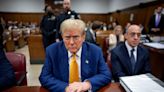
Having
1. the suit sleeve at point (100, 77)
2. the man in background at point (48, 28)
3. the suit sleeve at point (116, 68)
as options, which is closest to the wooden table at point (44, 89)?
the suit sleeve at point (100, 77)

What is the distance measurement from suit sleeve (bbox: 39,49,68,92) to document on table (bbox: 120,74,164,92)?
1.37 ft

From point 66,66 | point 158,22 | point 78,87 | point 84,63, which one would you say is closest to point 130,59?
point 84,63

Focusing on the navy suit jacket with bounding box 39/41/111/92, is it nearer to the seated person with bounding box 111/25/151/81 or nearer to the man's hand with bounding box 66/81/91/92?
the man's hand with bounding box 66/81/91/92

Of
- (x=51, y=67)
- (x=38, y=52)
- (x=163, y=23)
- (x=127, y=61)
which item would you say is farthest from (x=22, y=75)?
(x=163, y=23)

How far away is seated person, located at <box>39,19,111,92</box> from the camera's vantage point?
5.07 feet

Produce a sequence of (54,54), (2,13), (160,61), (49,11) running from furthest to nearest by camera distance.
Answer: (2,13)
(49,11)
(160,61)
(54,54)

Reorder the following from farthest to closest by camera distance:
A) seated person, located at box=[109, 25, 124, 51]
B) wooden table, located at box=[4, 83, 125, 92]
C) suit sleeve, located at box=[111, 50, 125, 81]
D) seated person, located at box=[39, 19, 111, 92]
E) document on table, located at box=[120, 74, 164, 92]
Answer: seated person, located at box=[109, 25, 124, 51]
suit sleeve, located at box=[111, 50, 125, 81]
seated person, located at box=[39, 19, 111, 92]
wooden table, located at box=[4, 83, 125, 92]
document on table, located at box=[120, 74, 164, 92]

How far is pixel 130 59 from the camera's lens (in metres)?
2.18

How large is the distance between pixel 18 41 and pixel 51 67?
8547 millimetres

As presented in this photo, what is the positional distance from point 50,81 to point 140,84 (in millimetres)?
615

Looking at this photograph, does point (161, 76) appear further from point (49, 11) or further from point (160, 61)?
point (49, 11)

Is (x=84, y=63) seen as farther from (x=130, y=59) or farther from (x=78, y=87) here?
(x=130, y=59)

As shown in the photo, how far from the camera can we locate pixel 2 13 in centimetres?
1506

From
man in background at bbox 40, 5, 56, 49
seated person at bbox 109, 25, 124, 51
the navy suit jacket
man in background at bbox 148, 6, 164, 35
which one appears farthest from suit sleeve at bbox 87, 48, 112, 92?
man in background at bbox 148, 6, 164, 35
